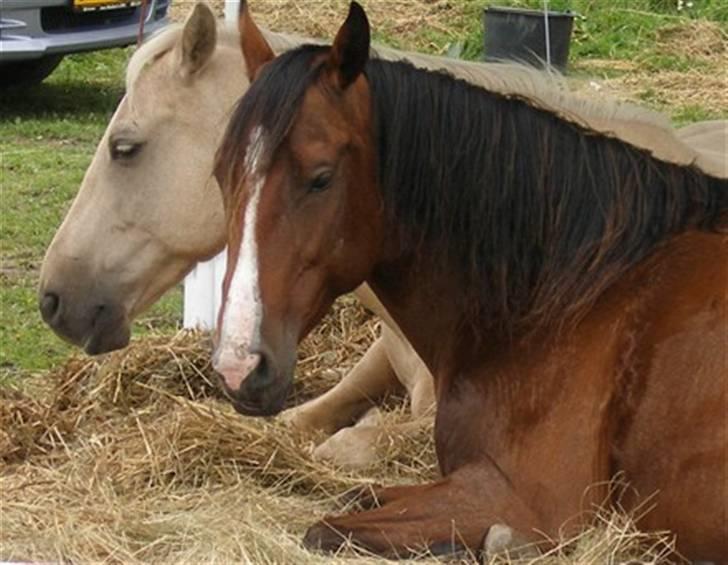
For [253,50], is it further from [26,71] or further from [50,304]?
[26,71]

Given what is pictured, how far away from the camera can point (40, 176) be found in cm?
821

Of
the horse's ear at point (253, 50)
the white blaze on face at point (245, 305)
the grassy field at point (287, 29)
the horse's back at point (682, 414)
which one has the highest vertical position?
the horse's ear at point (253, 50)

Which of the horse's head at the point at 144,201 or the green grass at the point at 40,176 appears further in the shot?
the green grass at the point at 40,176

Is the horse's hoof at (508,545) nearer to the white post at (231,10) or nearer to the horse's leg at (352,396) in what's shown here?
the horse's leg at (352,396)

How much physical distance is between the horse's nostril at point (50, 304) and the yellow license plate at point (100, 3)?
17.8 ft

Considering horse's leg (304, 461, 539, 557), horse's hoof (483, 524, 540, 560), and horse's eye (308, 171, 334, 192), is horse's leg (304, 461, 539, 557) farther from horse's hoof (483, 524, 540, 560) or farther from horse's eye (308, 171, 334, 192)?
horse's eye (308, 171, 334, 192)

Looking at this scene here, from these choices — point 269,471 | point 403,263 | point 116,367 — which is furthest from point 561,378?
point 116,367

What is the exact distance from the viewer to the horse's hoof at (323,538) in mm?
3551

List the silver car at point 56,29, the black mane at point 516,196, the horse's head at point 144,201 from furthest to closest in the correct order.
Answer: the silver car at point 56,29, the horse's head at point 144,201, the black mane at point 516,196

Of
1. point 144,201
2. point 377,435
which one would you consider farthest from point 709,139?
point 144,201

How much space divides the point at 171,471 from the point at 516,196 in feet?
4.06

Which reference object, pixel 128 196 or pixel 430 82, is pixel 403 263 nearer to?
pixel 430 82

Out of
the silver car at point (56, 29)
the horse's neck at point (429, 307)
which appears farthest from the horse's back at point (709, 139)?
the silver car at point (56, 29)

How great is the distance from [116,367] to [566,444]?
2.06m
